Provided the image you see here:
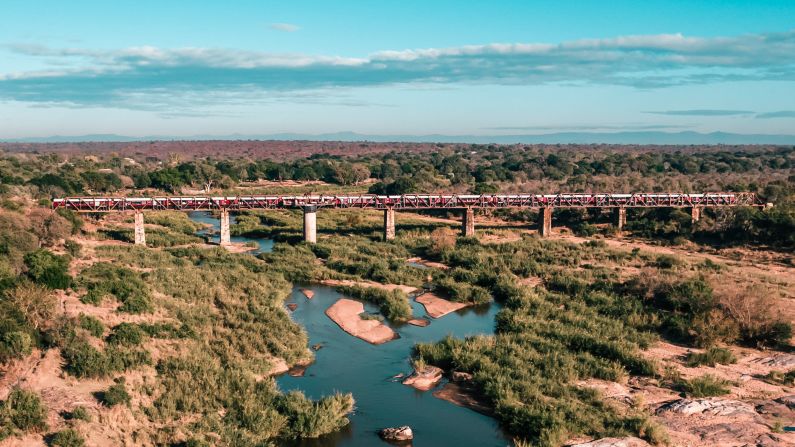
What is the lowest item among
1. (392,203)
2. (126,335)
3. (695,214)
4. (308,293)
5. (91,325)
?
(308,293)

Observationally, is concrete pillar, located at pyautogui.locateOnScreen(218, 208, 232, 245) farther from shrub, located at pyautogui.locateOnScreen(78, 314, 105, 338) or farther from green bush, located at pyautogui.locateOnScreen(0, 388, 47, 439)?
green bush, located at pyautogui.locateOnScreen(0, 388, 47, 439)

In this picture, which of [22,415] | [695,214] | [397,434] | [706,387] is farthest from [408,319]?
[695,214]

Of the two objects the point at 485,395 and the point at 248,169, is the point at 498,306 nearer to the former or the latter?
the point at 485,395

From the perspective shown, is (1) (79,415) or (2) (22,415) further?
(1) (79,415)

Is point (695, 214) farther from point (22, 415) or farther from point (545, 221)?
point (22, 415)

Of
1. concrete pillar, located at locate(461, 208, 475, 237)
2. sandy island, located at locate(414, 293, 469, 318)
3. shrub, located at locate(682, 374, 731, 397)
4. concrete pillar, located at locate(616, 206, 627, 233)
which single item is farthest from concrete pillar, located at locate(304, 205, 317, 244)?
shrub, located at locate(682, 374, 731, 397)

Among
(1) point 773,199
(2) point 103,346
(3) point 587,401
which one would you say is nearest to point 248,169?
(1) point 773,199
